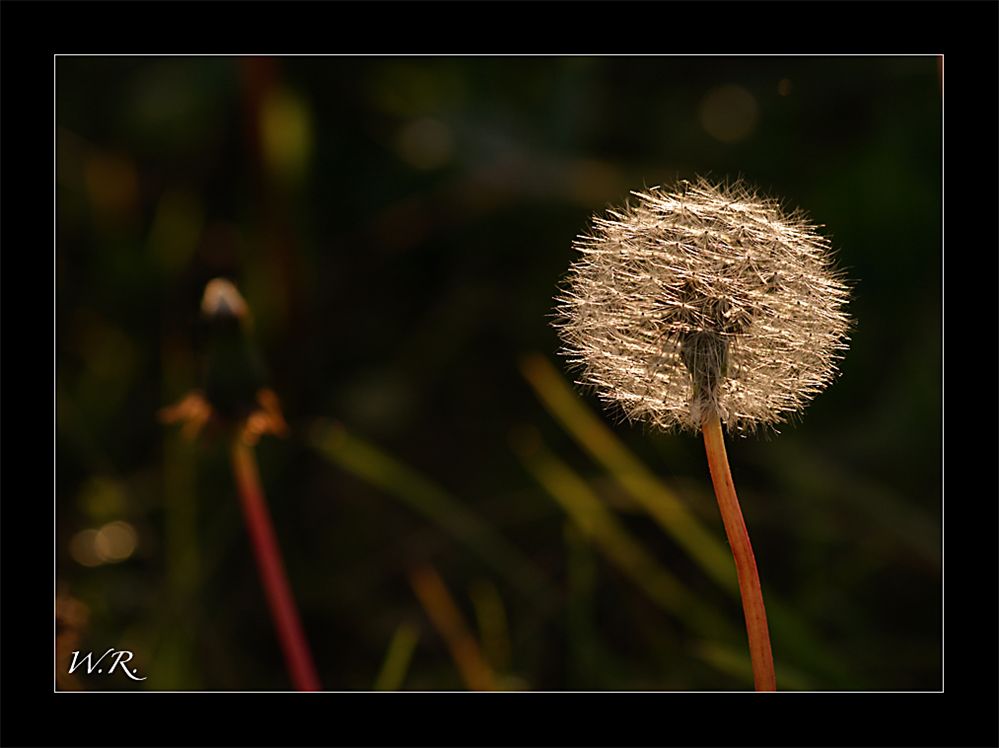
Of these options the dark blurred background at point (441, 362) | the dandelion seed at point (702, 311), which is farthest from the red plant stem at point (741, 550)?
the dark blurred background at point (441, 362)

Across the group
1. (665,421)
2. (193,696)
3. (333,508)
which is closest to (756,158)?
(333,508)

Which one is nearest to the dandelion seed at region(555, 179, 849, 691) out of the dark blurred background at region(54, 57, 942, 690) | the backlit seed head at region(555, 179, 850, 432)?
the backlit seed head at region(555, 179, 850, 432)

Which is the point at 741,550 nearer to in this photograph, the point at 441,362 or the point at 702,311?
the point at 702,311

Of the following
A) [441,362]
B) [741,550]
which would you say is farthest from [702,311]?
[441,362]

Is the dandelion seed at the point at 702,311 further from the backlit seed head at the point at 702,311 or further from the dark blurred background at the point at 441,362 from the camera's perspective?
the dark blurred background at the point at 441,362

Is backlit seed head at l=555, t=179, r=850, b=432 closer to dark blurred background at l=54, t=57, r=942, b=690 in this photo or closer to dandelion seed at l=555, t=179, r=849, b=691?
dandelion seed at l=555, t=179, r=849, b=691

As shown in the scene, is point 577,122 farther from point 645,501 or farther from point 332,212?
point 645,501
